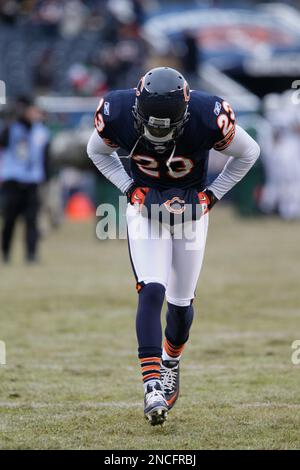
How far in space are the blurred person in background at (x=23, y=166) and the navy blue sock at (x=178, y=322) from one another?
737 centimetres

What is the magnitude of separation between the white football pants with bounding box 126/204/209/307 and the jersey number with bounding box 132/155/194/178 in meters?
0.21

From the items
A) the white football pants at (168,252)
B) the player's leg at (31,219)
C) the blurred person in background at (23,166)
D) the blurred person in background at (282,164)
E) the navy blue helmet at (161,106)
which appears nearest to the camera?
the navy blue helmet at (161,106)

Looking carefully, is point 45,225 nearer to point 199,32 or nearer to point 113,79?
point 113,79

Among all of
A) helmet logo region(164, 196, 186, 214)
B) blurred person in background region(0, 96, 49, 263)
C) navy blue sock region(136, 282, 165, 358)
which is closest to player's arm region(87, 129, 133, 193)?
helmet logo region(164, 196, 186, 214)

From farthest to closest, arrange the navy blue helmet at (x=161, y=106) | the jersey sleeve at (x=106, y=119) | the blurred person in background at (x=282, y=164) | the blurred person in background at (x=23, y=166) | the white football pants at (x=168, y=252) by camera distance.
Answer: the blurred person in background at (x=282, y=164) → the blurred person in background at (x=23, y=166) → the jersey sleeve at (x=106, y=119) → the white football pants at (x=168, y=252) → the navy blue helmet at (x=161, y=106)

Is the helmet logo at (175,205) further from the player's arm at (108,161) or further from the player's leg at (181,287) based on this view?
the player's arm at (108,161)

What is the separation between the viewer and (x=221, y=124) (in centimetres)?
523

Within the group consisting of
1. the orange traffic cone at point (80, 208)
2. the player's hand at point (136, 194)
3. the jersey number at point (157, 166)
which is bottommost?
the player's hand at point (136, 194)

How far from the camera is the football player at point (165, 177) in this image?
5031 mm

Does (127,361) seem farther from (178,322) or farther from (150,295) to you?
(150,295)

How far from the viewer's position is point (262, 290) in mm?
10438

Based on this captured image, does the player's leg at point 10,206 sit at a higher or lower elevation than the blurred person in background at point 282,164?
lower

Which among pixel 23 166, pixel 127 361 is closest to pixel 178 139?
pixel 127 361

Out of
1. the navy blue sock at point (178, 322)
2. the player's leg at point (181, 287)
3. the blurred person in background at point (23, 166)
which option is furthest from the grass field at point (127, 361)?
the blurred person in background at point (23, 166)
